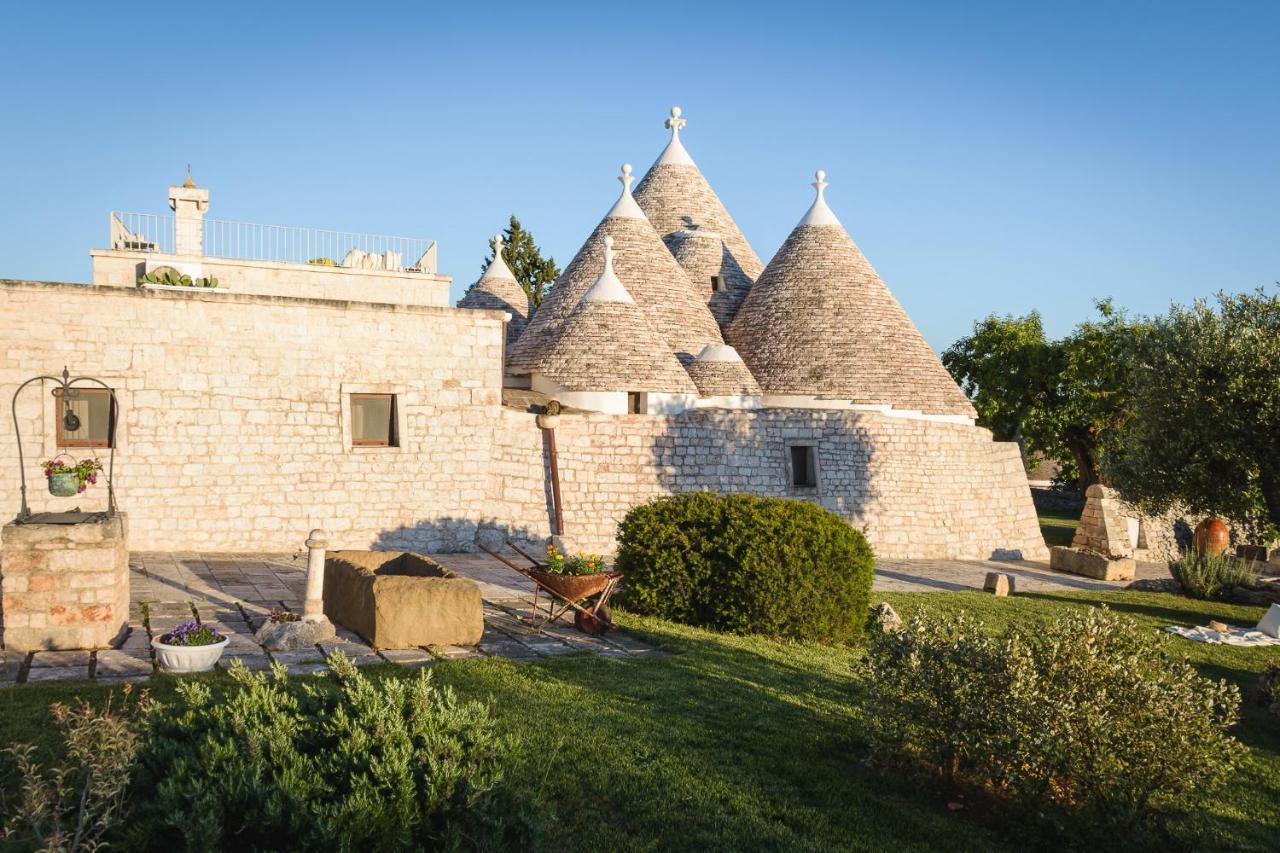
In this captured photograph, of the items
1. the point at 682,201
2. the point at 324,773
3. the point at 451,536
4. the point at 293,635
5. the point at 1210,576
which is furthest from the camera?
the point at 682,201

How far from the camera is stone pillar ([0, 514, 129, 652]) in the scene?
711cm

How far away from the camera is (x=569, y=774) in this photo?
202 inches

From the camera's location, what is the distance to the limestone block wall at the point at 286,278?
61.3 ft

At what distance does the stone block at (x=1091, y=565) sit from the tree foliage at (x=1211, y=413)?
3.91 metres

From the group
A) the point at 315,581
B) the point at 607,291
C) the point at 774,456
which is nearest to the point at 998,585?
the point at 774,456

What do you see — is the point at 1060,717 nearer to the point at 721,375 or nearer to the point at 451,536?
the point at 451,536

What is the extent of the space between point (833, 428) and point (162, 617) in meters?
12.9

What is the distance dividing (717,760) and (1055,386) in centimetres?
2884

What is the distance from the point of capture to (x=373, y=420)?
48.2 feet

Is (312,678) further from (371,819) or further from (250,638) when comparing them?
(371,819)

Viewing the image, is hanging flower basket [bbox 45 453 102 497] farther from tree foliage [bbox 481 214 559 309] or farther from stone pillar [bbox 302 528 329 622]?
tree foliage [bbox 481 214 559 309]

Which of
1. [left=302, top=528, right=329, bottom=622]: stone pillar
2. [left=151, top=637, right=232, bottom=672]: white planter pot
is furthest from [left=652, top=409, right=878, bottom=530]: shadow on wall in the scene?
[left=151, top=637, right=232, bottom=672]: white planter pot

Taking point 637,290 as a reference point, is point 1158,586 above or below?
below

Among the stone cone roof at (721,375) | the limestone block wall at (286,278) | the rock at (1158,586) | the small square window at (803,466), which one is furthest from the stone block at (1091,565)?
the limestone block wall at (286,278)
